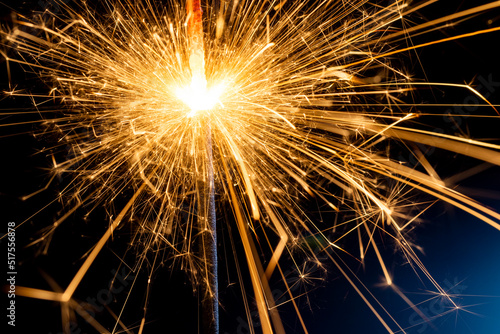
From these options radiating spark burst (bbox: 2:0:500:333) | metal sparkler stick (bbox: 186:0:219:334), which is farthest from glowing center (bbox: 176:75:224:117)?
metal sparkler stick (bbox: 186:0:219:334)

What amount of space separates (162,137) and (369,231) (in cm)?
155

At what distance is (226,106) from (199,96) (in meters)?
0.20

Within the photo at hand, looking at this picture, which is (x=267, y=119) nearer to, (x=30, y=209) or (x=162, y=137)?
(x=162, y=137)

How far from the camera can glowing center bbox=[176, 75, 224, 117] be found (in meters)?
1.32

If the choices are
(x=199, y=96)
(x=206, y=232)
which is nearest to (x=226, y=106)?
(x=199, y=96)

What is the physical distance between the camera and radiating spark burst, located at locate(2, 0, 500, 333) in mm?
1409

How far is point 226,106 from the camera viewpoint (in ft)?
4.99

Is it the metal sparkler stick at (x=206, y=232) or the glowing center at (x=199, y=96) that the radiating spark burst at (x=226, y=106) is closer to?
the glowing center at (x=199, y=96)

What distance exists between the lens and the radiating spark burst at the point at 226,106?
1409mm

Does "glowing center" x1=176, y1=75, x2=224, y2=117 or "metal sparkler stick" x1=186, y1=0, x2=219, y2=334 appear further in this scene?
"glowing center" x1=176, y1=75, x2=224, y2=117

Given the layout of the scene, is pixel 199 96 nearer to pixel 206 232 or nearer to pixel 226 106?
pixel 226 106

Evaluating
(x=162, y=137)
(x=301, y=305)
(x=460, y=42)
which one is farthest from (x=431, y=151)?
(x=162, y=137)

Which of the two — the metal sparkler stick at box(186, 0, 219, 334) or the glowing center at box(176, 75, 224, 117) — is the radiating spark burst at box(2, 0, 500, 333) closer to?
the glowing center at box(176, 75, 224, 117)

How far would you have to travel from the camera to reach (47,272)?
5.31 ft
